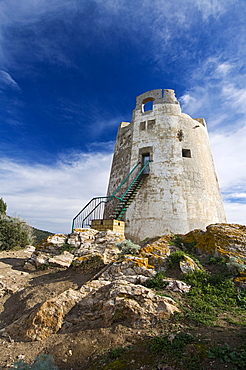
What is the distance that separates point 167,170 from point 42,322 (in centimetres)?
1152

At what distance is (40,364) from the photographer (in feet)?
13.8

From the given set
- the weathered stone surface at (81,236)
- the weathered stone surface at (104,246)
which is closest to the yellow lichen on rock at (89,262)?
the weathered stone surface at (104,246)

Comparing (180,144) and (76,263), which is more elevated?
(180,144)

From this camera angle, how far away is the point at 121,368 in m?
3.67

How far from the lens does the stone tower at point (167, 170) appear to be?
A: 1364 cm

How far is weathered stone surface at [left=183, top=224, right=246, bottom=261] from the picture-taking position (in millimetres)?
7666

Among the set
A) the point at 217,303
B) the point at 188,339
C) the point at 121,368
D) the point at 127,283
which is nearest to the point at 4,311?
the point at 127,283

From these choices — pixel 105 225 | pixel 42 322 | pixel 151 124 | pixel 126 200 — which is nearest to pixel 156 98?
pixel 151 124

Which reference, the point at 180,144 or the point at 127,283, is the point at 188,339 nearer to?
the point at 127,283

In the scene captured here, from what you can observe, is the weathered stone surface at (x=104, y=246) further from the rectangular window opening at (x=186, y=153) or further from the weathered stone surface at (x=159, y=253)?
the rectangular window opening at (x=186, y=153)

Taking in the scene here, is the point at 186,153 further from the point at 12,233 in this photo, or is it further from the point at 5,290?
the point at 12,233

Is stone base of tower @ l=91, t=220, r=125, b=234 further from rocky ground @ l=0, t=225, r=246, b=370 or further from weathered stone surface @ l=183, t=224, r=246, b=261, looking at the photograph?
weathered stone surface @ l=183, t=224, r=246, b=261

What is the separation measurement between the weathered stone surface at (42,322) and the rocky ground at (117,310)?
0.07ft

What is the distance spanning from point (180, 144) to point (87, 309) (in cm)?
1266
